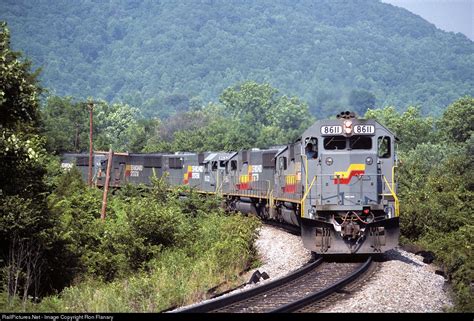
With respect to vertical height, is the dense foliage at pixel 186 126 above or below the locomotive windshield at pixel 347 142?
above

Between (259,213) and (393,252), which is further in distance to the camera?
(259,213)

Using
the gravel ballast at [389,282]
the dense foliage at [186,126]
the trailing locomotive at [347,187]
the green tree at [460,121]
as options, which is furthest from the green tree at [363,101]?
the trailing locomotive at [347,187]

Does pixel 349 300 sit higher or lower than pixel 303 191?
lower

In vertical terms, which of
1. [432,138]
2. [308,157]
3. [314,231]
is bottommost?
[314,231]

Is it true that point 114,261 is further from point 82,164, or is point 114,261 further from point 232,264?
point 82,164

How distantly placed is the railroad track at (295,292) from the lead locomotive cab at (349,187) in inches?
30.5

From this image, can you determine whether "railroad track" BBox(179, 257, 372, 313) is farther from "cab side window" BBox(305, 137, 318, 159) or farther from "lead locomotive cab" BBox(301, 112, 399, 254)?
"cab side window" BBox(305, 137, 318, 159)

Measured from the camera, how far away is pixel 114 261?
20.6 metres

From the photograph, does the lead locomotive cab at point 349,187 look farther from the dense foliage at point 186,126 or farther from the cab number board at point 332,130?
the dense foliage at point 186,126

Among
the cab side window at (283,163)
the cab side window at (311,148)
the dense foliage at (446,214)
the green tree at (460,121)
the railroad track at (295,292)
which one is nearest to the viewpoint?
the railroad track at (295,292)

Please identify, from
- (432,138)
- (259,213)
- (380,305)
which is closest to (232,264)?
(380,305)

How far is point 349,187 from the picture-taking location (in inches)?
719

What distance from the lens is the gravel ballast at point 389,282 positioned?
11906mm
